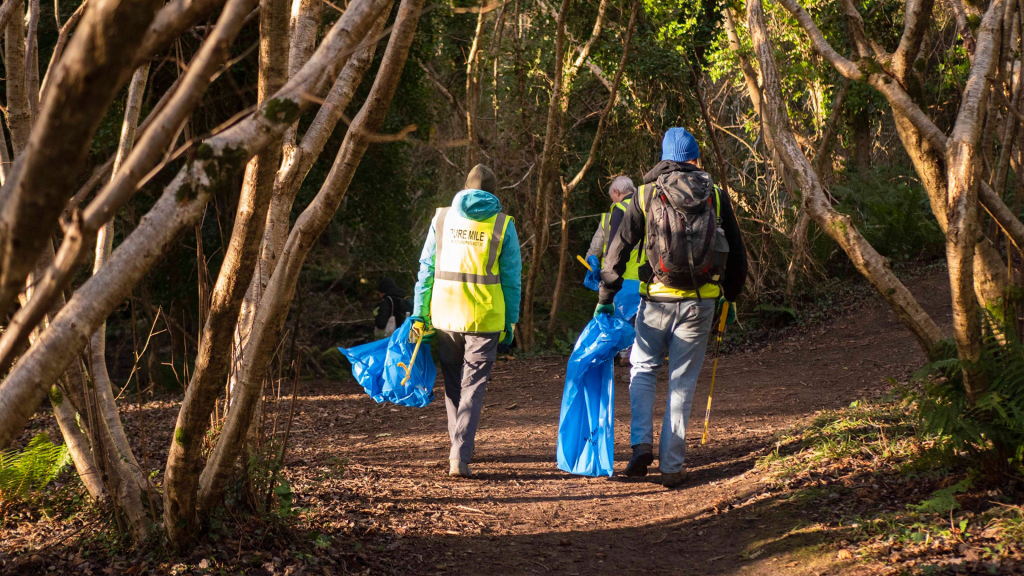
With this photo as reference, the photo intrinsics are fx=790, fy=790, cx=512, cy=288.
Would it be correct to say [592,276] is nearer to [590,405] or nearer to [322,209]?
[590,405]

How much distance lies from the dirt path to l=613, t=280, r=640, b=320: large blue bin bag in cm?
91

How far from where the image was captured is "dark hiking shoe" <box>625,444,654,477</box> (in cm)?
505

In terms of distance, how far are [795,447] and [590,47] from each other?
6.62m

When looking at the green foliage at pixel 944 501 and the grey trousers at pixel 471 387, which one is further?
the grey trousers at pixel 471 387

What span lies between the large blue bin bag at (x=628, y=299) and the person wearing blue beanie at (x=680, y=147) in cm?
273

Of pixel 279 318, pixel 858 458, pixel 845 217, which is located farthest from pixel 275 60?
pixel 858 458

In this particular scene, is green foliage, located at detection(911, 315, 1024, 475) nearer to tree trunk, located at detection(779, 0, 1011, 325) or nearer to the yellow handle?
tree trunk, located at detection(779, 0, 1011, 325)

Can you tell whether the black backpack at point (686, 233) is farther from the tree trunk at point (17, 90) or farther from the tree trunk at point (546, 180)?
the tree trunk at point (546, 180)

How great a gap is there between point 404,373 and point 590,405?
1250 millimetres

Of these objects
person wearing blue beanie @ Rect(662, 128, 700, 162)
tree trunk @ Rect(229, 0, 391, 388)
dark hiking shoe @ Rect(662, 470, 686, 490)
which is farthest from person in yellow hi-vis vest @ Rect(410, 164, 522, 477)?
tree trunk @ Rect(229, 0, 391, 388)

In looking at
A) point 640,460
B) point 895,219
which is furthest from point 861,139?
point 640,460

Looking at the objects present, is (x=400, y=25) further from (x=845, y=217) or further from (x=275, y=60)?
(x=845, y=217)

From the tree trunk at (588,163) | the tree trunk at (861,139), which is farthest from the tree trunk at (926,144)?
the tree trunk at (861,139)

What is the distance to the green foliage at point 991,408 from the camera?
11.3 feet
